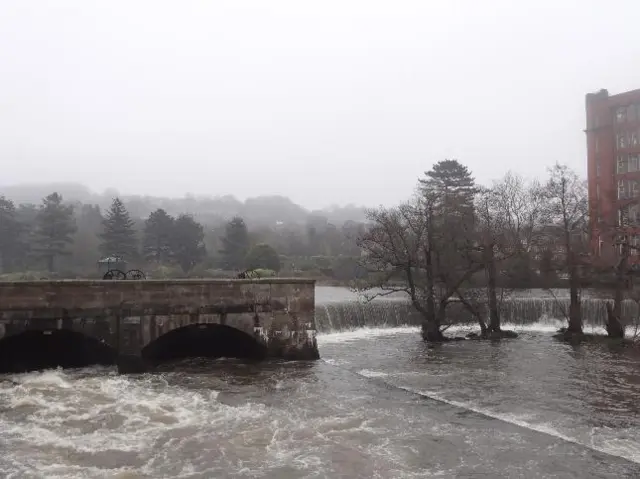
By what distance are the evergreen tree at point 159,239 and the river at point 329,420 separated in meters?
45.6

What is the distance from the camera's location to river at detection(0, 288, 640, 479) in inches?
370

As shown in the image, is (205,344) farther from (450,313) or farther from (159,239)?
(159,239)

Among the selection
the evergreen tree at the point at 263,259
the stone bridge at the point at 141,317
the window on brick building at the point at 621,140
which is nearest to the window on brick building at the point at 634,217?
the window on brick building at the point at 621,140

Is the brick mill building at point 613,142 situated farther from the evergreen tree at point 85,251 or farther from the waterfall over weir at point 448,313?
the evergreen tree at point 85,251

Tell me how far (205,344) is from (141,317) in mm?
4603

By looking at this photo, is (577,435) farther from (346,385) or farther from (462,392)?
(346,385)

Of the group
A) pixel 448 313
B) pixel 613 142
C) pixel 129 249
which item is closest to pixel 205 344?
pixel 448 313

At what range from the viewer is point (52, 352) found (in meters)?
19.3

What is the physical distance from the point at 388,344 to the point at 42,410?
1441 cm

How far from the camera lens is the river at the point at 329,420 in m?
9.41

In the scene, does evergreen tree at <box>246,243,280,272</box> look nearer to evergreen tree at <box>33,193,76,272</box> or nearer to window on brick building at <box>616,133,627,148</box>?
evergreen tree at <box>33,193,76,272</box>

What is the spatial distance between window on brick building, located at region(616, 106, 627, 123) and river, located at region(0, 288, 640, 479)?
40.2 m

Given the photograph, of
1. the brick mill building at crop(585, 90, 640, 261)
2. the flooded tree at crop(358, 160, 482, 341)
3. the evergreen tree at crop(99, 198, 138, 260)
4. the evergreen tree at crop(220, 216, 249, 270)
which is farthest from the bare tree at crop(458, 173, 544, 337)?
the evergreen tree at crop(99, 198, 138, 260)

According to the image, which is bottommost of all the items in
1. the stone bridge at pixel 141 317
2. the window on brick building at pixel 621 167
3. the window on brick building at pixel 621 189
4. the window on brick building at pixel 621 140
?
the stone bridge at pixel 141 317
